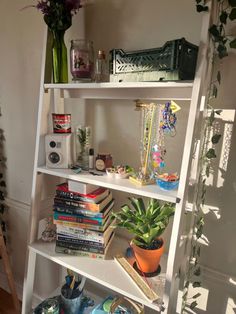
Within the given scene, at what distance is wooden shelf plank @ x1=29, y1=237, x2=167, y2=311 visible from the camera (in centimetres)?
103

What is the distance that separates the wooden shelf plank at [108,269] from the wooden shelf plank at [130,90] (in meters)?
0.77

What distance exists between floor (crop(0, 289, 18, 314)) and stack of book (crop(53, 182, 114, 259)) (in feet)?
3.05

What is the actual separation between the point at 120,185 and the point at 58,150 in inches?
15.2

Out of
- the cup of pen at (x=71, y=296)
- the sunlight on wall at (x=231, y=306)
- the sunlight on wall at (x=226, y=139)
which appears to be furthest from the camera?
the cup of pen at (x=71, y=296)

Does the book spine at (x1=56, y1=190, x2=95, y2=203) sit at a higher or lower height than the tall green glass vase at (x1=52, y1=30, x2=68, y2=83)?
lower

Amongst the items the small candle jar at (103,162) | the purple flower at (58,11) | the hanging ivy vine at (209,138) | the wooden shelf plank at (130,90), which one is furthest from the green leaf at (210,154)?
the purple flower at (58,11)

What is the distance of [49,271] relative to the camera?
1.73 m

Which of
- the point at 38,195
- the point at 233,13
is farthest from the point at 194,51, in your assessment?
the point at 38,195

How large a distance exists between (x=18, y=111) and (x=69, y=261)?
3.25 ft

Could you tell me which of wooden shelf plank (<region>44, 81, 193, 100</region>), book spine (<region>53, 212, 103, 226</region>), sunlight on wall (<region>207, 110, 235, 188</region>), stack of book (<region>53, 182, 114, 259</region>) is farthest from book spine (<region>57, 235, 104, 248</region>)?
wooden shelf plank (<region>44, 81, 193, 100</region>)

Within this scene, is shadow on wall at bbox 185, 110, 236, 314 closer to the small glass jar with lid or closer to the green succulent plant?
the green succulent plant

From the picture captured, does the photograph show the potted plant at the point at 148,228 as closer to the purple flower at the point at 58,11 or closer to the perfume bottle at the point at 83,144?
the perfume bottle at the point at 83,144

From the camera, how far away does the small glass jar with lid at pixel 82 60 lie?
1.14 m

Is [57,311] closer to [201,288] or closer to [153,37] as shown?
[201,288]
